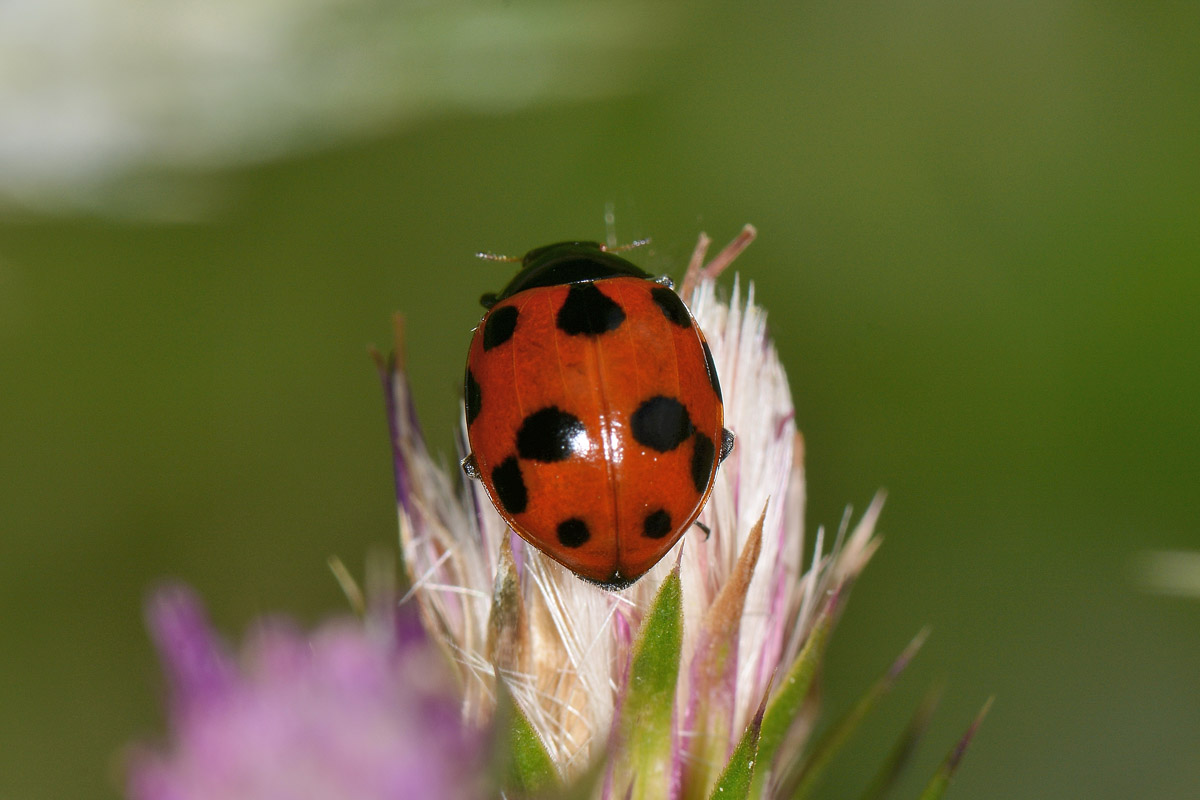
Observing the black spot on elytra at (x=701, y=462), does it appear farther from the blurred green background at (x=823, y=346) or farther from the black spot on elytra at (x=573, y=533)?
the blurred green background at (x=823, y=346)

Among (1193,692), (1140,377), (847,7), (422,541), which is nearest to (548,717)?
(422,541)

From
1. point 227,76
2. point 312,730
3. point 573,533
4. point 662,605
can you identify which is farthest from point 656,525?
point 227,76

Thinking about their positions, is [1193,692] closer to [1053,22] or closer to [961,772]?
[961,772]

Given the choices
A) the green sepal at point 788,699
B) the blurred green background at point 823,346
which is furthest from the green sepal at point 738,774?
the blurred green background at point 823,346

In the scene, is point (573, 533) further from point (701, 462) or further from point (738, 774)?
point (738, 774)

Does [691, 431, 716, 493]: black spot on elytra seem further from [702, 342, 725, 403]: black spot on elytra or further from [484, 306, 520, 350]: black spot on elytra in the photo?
[484, 306, 520, 350]: black spot on elytra

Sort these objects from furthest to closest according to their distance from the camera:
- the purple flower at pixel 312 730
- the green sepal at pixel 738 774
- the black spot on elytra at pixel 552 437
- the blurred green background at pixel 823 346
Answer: the blurred green background at pixel 823 346 < the black spot on elytra at pixel 552 437 < the green sepal at pixel 738 774 < the purple flower at pixel 312 730
